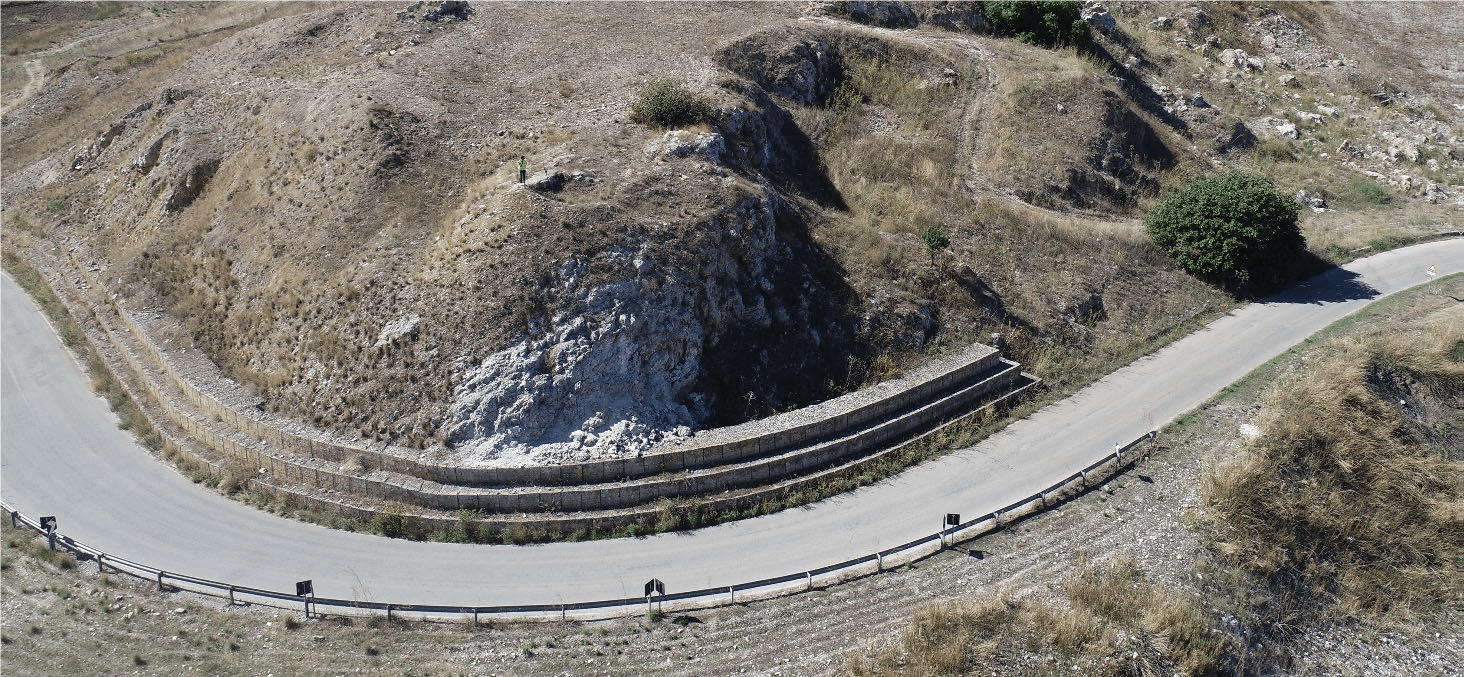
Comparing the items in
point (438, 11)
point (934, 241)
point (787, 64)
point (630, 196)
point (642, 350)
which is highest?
point (438, 11)

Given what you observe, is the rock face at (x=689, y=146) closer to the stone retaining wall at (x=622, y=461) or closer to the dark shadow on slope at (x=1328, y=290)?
the stone retaining wall at (x=622, y=461)

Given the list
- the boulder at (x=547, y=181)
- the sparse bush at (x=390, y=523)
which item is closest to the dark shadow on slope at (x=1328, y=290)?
the boulder at (x=547, y=181)

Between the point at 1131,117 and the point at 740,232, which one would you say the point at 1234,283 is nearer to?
the point at 1131,117

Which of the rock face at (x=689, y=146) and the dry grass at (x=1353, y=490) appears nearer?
the dry grass at (x=1353, y=490)

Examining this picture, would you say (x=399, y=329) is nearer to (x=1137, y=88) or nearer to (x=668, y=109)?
(x=668, y=109)

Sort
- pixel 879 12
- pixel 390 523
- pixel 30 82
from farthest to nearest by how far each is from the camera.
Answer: pixel 30 82
pixel 879 12
pixel 390 523

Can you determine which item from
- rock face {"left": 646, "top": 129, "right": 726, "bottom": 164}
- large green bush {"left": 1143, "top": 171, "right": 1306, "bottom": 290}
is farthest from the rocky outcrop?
large green bush {"left": 1143, "top": 171, "right": 1306, "bottom": 290}

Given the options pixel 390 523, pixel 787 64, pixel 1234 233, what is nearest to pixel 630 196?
pixel 390 523
